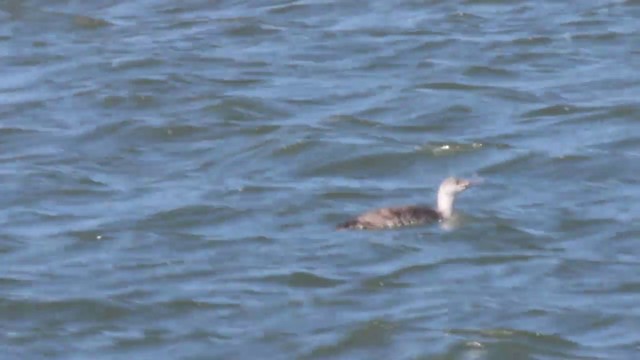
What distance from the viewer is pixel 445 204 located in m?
14.8

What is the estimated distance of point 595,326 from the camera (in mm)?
12695

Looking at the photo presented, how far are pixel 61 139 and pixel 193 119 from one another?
1.00 metres

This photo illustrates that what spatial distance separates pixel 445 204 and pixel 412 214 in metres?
0.31

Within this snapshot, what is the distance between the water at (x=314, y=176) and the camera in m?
12.9

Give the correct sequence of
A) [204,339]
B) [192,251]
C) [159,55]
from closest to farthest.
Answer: [204,339] → [192,251] → [159,55]

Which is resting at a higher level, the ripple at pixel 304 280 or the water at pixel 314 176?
the ripple at pixel 304 280

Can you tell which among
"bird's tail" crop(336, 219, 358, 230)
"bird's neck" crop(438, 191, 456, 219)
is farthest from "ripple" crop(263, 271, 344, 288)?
"bird's neck" crop(438, 191, 456, 219)

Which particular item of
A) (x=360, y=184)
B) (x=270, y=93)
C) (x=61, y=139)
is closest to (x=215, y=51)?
(x=270, y=93)

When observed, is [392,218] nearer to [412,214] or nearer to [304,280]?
[412,214]

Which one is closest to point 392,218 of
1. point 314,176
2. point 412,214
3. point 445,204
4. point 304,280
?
point 412,214

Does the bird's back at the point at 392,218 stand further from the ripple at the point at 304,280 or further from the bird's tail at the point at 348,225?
the ripple at the point at 304,280

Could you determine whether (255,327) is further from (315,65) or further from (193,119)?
(315,65)

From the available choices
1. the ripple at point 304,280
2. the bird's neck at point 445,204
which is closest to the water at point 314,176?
the ripple at point 304,280

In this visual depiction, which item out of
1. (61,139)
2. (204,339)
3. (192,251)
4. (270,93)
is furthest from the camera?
(270,93)
